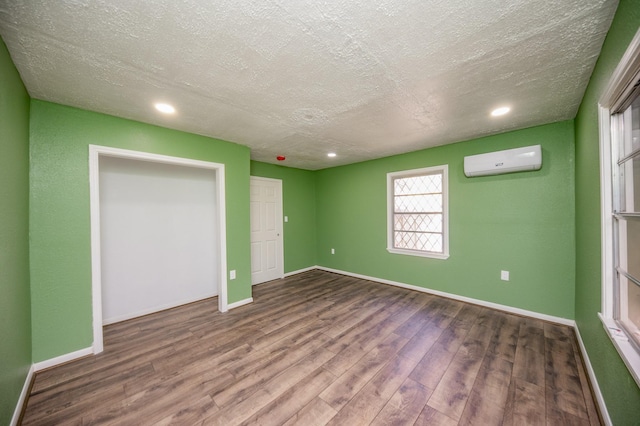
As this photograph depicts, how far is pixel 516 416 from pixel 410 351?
80cm

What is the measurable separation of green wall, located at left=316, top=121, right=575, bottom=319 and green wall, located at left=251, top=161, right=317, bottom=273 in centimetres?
146

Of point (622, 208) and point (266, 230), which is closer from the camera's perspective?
point (622, 208)

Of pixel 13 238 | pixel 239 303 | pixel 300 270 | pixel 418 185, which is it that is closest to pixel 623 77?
pixel 418 185

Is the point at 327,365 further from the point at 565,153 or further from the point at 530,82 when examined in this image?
the point at 565,153

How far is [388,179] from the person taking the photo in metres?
4.02

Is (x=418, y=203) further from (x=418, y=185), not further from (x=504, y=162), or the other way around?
(x=504, y=162)

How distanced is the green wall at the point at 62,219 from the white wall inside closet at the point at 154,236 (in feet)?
2.31

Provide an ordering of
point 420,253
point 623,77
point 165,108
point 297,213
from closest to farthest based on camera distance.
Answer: point 623,77 → point 165,108 → point 420,253 → point 297,213

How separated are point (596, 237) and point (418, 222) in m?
2.21

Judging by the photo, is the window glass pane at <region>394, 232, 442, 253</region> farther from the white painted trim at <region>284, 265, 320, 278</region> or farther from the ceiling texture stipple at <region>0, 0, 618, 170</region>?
the white painted trim at <region>284, 265, 320, 278</region>

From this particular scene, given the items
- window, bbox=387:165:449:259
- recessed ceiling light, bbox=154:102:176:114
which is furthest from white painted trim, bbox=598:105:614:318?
recessed ceiling light, bbox=154:102:176:114

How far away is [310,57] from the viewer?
1.46m

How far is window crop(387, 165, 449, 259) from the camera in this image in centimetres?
348

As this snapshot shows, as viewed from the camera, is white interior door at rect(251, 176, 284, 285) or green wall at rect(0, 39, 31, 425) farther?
white interior door at rect(251, 176, 284, 285)
